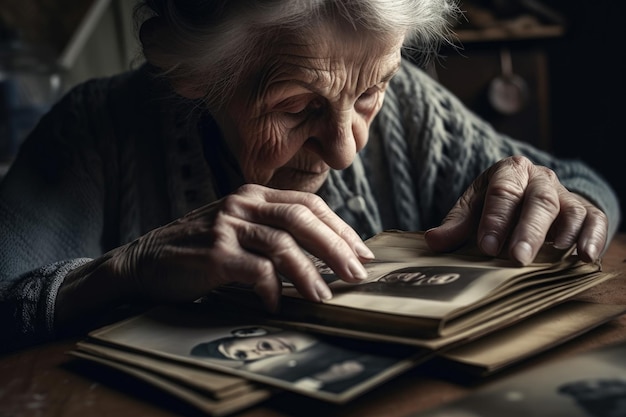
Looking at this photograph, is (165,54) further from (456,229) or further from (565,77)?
(565,77)

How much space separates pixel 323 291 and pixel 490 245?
26 centimetres

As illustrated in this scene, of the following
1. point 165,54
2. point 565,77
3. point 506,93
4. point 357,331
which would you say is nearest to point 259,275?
point 357,331

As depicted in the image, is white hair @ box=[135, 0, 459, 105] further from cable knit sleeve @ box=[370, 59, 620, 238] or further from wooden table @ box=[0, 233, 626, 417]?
wooden table @ box=[0, 233, 626, 417]

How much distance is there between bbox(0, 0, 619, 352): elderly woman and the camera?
89 cm

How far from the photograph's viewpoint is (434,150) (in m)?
1.56

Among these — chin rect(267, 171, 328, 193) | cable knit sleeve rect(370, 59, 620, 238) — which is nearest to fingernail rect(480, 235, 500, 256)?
chin rect(267, 171, 328, 193)

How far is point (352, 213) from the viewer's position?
1525 millimetres

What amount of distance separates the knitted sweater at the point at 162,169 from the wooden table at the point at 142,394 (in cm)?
56

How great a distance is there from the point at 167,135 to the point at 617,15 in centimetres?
179

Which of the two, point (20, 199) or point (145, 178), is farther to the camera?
point (145, 178)

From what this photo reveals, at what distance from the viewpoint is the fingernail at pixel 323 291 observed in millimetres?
785

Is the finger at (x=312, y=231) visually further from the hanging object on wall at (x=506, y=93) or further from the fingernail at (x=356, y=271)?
the hanging object on wall at (x=506, y=93)

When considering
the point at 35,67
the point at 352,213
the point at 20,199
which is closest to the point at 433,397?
the point at 352,213

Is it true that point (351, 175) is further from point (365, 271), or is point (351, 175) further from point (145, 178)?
point (365, 271)
